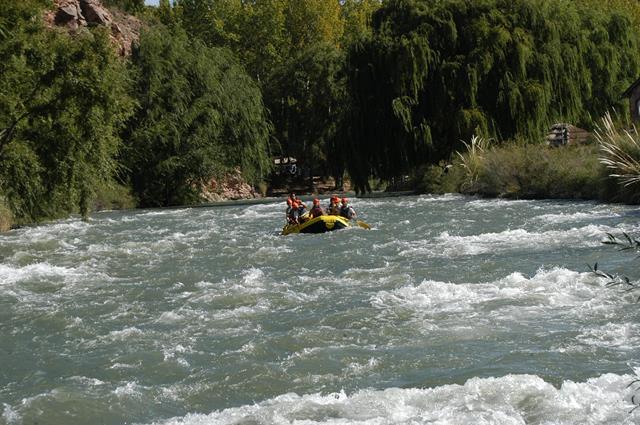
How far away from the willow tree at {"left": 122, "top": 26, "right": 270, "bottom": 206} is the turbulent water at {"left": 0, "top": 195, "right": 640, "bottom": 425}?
2105 cm

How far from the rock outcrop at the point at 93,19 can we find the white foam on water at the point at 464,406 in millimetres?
39034

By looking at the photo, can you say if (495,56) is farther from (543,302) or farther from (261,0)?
(261,0)

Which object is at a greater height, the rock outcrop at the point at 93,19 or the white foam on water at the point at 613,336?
the rock outcrop at the point at 93,19

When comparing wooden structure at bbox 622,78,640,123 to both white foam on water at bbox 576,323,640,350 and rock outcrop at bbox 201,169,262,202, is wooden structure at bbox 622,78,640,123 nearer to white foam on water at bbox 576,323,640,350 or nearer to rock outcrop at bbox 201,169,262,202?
rock outcrop at bbox 201,169,262,202

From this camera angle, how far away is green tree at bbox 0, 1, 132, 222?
66.3 feet

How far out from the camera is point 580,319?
10758mm

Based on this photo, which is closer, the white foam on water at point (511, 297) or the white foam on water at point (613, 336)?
the white foam on water at point (613, 336)

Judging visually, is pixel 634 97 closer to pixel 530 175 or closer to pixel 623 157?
pixel 530 175

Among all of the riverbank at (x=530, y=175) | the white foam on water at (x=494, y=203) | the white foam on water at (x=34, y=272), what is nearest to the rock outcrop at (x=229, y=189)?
the riverbank at (x=530, y=175)

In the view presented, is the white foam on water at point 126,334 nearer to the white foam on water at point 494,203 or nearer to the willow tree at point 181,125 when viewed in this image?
the white foam on water at point 494,203

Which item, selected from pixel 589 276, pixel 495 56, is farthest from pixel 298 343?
pixel 495 56

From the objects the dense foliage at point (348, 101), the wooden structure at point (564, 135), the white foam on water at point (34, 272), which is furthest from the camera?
the wooden structure at point (564, 135)

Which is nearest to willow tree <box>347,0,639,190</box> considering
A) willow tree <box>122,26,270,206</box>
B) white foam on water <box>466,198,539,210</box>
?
white foam on water <box>466,198,539,210</box>

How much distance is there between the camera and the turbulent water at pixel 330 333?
8336mm
